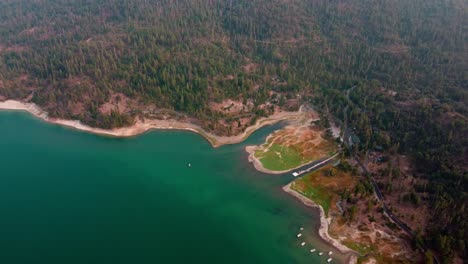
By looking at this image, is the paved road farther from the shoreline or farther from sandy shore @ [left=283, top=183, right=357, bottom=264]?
the shoreline

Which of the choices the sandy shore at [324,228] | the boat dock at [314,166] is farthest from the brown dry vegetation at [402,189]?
the sandy shore at [324,228]

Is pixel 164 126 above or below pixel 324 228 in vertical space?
above

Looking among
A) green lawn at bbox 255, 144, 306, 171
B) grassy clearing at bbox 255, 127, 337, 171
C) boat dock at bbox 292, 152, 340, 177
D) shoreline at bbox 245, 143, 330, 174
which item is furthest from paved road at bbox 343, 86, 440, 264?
green lawn at bbox 255, 144, 306, 171

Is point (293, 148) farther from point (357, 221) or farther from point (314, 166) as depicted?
point (357, 221)

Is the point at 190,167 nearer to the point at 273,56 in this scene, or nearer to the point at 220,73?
the point at 220,73

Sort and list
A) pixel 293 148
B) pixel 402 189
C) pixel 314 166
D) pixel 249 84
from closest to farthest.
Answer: pixel 402 189
pixel 314 166
pixel 293 148
pixel 249 84

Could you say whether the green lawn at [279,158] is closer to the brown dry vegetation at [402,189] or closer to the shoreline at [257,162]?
the shoreline at [257,162]

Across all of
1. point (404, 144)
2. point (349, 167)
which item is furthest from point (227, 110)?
point (404, 144)

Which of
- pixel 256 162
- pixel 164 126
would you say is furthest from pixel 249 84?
pixel 256 162
